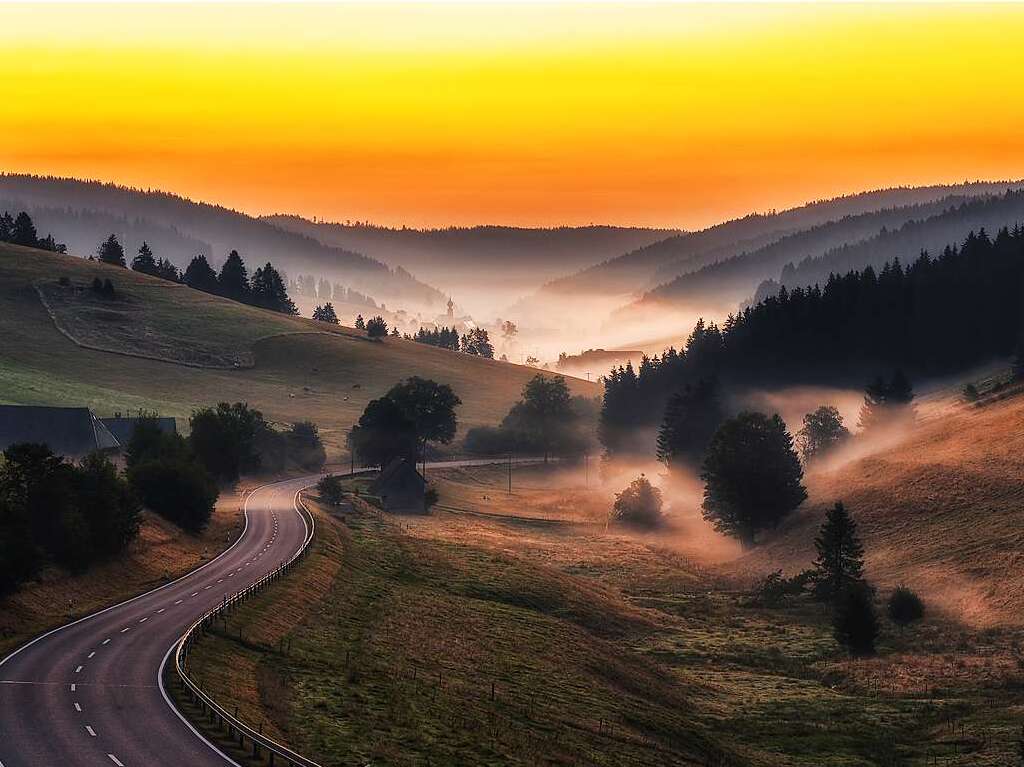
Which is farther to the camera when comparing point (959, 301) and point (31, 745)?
point (959, 301)

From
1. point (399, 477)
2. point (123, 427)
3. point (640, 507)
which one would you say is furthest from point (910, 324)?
point (123, 427)

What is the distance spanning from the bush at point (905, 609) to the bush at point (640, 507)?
58704 mm

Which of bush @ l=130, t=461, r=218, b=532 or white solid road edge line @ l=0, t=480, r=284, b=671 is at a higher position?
bush @ l=130, t=461, r=218, b=532

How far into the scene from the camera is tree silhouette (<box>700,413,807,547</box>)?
122750 mm

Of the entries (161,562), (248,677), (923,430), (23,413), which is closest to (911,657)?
(248,677)

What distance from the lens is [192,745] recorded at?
41.3m

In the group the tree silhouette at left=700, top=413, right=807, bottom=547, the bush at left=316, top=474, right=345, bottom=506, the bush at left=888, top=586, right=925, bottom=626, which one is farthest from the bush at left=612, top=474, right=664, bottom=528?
the bush at left=888, top=586, right=925, bottom=626

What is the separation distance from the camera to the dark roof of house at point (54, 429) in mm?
131000

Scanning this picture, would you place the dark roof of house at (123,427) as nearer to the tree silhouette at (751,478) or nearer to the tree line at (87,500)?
the tree line at (87,500)

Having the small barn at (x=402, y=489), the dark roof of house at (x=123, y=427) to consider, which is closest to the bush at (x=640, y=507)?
the small barn at (x=402, y=489)

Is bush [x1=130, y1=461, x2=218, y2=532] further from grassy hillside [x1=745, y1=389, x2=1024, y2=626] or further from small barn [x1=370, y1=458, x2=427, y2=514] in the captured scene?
grassy hillside [x1=745, y1=389, x2=1024, y2=626]

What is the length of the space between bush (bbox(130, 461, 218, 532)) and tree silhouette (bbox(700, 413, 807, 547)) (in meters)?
53.0

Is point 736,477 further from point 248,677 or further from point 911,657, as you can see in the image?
point 248,677

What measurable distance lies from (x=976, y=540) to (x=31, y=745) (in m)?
75.9
